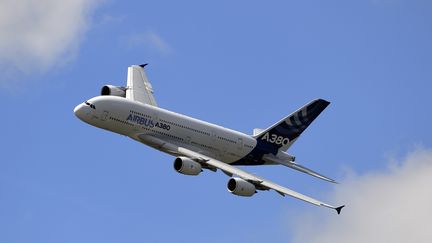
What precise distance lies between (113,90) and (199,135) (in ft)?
49.3

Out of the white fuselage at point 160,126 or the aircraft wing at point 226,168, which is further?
the white fuselage at point 160,126

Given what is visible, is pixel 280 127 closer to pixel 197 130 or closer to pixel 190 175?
pixel 197 130

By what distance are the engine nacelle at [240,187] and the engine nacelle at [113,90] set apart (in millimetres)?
27604

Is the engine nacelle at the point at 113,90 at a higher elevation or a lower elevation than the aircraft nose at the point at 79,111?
higher

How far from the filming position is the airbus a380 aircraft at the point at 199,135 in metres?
108

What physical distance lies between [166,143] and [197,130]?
14.9 feet

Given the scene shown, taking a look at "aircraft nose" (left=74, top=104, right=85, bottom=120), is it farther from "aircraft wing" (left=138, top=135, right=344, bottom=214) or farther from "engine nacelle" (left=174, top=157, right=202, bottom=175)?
"engine nacelle" (left=174, top=157, right=202, bottom=175)

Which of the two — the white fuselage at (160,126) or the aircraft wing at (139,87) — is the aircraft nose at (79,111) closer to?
the white fuselage at (160,126)

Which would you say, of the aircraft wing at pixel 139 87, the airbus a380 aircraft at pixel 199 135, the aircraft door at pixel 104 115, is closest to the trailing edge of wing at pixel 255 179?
the airbus a380 aircraft at pixel 199 135

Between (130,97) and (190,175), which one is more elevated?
(130,97)

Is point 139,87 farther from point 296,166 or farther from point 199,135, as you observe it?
point 296,166

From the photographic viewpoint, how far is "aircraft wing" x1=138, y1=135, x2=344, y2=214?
333 ft

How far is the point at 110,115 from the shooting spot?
11269 centimetres

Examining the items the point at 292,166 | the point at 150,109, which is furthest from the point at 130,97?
A: the point at 292,166
